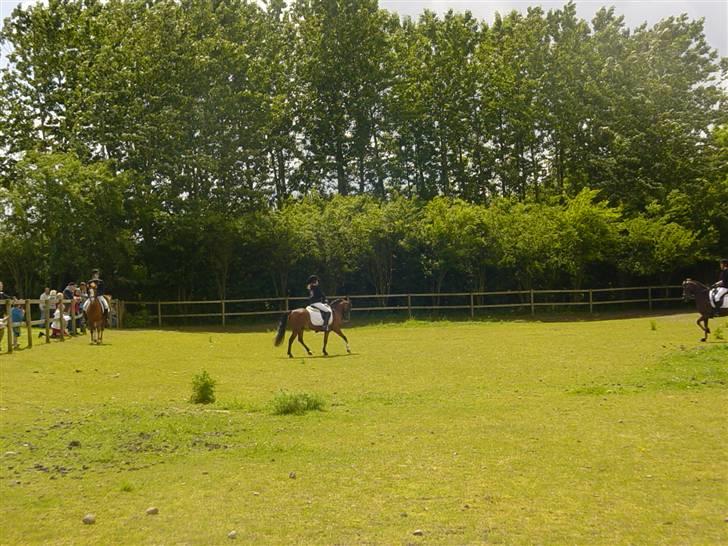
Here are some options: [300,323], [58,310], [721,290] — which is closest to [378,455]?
[300,323]

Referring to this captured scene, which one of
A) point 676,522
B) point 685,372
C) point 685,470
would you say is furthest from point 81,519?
point 685,372

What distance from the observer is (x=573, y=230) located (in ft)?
130

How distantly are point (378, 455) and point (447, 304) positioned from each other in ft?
116

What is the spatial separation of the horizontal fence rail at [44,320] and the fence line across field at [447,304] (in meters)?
5.04

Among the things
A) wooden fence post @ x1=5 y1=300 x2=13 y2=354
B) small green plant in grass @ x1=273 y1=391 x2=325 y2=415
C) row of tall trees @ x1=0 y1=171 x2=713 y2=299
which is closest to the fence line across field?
row of tall trees @ x1=0 y1=171 x2=713 y2=299

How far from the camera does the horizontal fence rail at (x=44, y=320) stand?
19344 millimetres

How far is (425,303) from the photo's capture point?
4338 centimetres

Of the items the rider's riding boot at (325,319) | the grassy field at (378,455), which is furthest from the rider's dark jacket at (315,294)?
the grassy field at (378,455)

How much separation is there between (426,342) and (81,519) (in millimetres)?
19541

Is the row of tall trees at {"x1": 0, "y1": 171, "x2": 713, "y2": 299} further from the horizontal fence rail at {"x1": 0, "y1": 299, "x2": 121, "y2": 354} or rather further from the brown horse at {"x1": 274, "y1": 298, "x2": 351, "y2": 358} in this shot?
the brown horse at {"x1": 274, "y1": 298, "x2": 351, "y2": 358}

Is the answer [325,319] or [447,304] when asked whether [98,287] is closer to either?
[325,319]

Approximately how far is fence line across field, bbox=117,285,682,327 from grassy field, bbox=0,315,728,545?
21.9 m

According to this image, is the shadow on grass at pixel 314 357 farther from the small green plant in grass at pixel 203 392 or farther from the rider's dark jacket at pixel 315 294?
the small green plant in grass at pixel 203 392

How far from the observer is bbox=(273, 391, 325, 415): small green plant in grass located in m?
11.1
